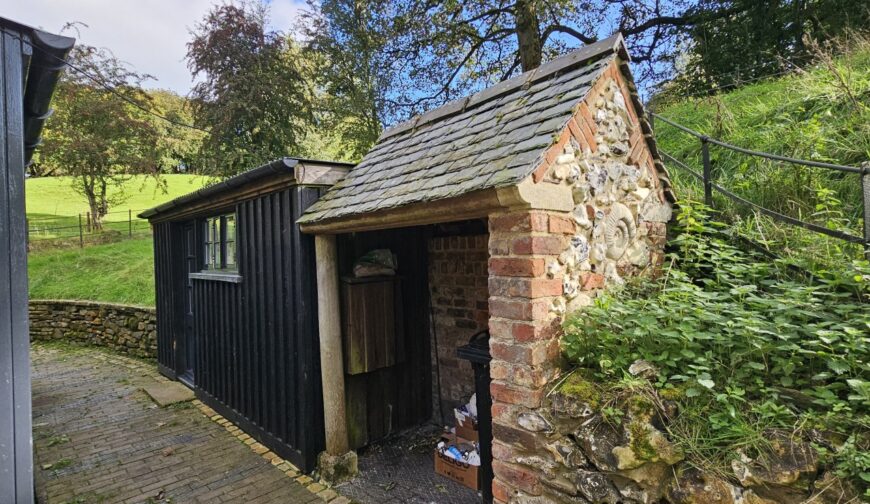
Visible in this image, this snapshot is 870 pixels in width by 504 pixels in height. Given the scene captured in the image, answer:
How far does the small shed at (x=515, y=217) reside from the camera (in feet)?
7.88

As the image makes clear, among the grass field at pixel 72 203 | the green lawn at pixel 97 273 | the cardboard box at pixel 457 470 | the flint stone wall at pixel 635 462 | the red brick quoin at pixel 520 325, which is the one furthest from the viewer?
the grass field at pixel 72 203

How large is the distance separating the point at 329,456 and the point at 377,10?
10.8 metres

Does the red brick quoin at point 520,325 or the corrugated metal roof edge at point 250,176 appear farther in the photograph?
the corrugated metal roof edge at point 250,176

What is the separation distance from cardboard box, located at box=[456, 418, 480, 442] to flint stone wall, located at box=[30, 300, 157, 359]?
7.43 meters

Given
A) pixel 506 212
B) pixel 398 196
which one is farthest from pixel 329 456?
pixel 506 212

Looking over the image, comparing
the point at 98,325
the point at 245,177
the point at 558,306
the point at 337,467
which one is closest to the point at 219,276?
the point at 245,177

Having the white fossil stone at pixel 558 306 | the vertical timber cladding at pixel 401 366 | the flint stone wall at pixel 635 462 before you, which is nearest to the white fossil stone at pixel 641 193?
the white fossil stone at pixel 558 306

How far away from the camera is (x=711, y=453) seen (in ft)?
5.93

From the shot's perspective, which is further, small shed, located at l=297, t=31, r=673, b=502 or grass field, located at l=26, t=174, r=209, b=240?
grass field, located at l=26, t=174, r=209, b=240

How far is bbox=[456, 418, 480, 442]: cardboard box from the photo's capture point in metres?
4.05

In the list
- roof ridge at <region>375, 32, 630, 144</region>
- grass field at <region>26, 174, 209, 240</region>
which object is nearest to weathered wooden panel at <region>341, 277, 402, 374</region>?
roof ridge at <region>375, 32, 630, 144</region>

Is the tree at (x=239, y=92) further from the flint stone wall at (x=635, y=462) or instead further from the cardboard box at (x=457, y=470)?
the flint stone wall at (x=635, y=462)

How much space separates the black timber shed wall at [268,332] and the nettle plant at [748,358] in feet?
8.82

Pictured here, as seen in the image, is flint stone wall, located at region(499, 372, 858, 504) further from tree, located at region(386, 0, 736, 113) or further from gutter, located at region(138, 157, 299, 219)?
tree, located at region(386, 0, 736, 113)
